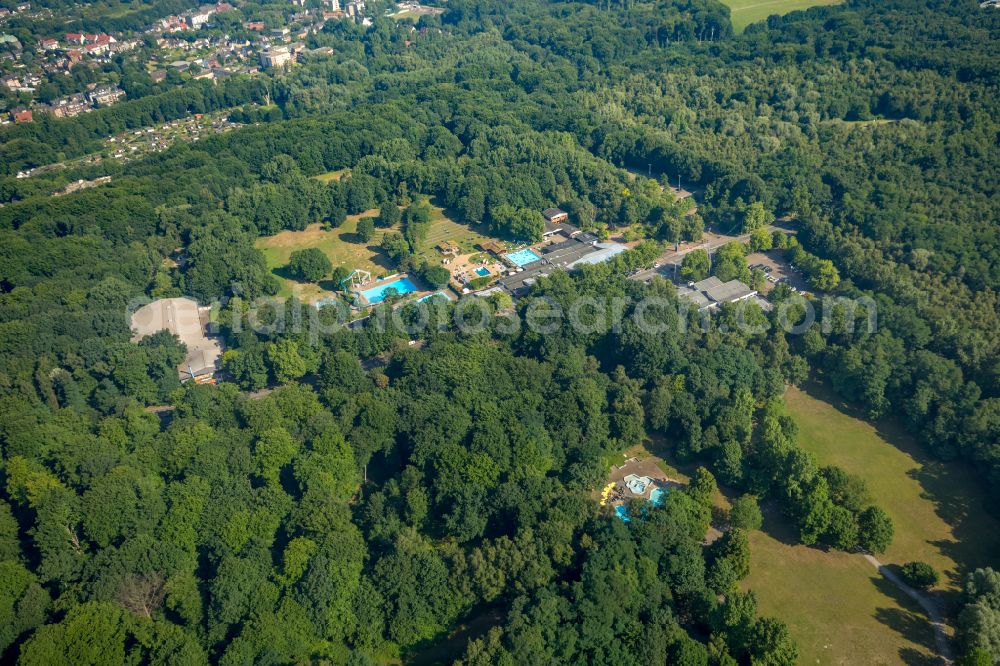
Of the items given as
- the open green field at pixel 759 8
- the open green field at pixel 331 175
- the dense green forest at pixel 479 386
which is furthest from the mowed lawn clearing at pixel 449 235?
the open green field at pixel 759 8

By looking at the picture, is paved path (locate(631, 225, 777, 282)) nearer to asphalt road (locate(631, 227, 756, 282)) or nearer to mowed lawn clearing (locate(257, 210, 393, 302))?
asphalt road (locate(631, 227, 756, 282))

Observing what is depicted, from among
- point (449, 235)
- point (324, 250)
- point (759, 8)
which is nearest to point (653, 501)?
point (449, 235)

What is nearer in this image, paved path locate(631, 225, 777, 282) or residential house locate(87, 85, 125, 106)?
paved path locate(631, 225, 777, 282)

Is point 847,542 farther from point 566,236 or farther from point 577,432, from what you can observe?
point 566,236

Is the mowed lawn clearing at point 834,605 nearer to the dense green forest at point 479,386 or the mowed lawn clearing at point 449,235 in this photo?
the dense green forest at point 479,386

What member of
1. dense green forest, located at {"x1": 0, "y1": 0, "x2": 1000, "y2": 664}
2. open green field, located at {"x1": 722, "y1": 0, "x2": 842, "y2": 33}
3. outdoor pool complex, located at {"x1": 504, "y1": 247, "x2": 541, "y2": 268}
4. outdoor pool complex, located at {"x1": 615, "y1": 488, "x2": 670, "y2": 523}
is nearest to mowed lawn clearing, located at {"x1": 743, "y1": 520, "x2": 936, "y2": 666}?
dense green forest, located at {"x1": 0, "y1": 0, "x2": 1000, "y2": 664}

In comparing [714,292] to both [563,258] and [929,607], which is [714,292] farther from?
[929,607]

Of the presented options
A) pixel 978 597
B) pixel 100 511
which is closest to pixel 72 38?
pixel 100 511
